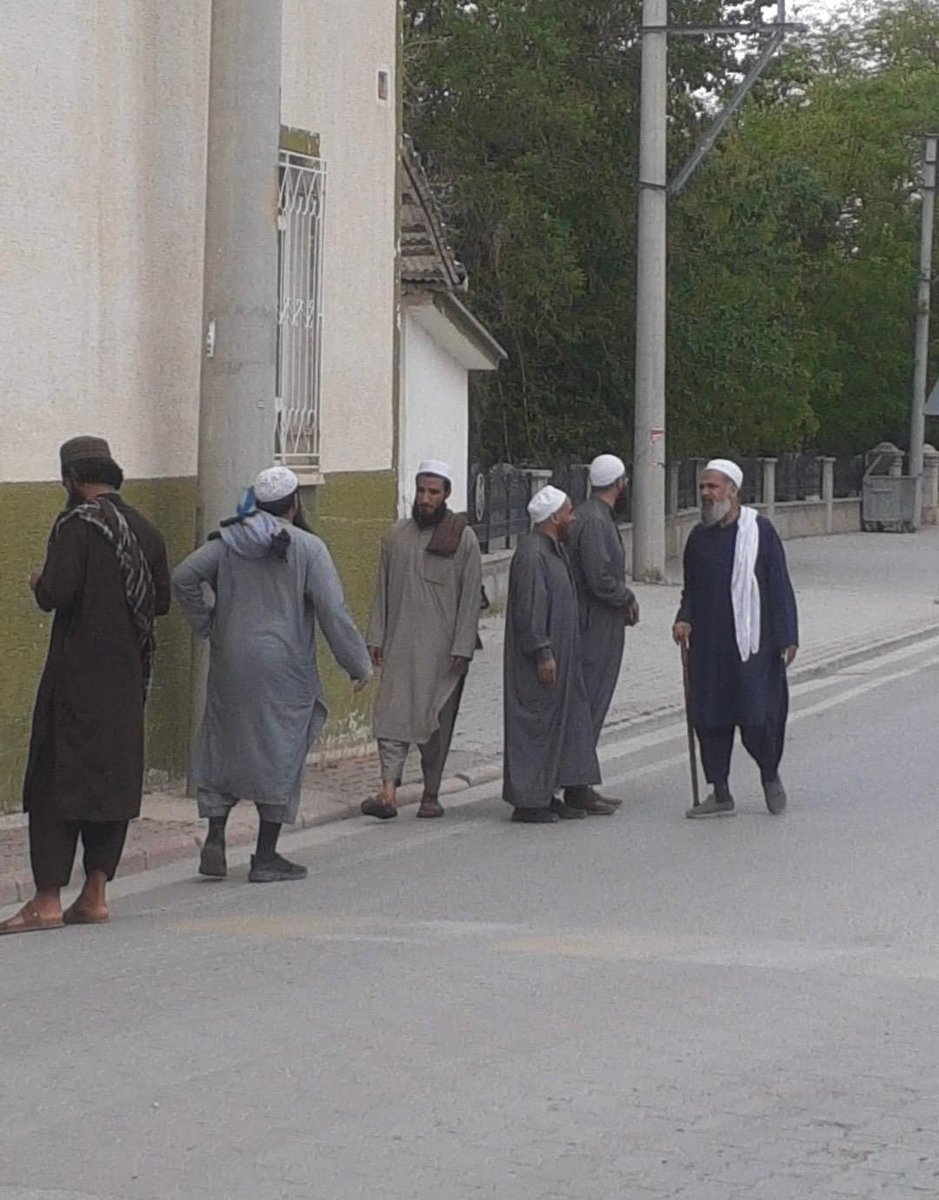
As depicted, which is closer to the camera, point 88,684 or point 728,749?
point 88,684

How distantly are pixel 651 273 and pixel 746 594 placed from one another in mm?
15715

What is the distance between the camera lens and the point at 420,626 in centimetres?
1205

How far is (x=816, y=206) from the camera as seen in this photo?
39.8 m

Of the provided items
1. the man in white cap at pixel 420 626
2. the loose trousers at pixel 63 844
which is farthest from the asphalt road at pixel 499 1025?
the man in white cap at pixel 420 626

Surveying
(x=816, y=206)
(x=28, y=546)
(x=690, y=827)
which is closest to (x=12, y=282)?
(x=28, y=546)

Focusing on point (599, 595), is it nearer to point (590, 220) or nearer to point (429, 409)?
point (429, 409)

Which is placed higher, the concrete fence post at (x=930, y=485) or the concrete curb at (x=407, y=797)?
the concrete fence post at (x=930, y=485)

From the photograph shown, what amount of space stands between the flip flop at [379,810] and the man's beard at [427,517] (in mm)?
1410

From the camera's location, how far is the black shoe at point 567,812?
12.2 metres

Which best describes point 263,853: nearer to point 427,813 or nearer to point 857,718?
point 427,813

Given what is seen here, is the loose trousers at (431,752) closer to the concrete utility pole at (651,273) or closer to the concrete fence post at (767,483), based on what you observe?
the concrete utility pole at (651,273)

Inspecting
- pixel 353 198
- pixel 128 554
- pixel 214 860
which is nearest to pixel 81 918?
pixel 214 860

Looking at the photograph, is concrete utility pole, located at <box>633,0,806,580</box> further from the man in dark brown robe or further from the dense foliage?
the man in dark brown robe

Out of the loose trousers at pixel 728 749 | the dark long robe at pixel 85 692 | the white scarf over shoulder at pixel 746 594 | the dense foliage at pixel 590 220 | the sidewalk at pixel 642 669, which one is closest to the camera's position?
the dark long robe at pixel 85 692
